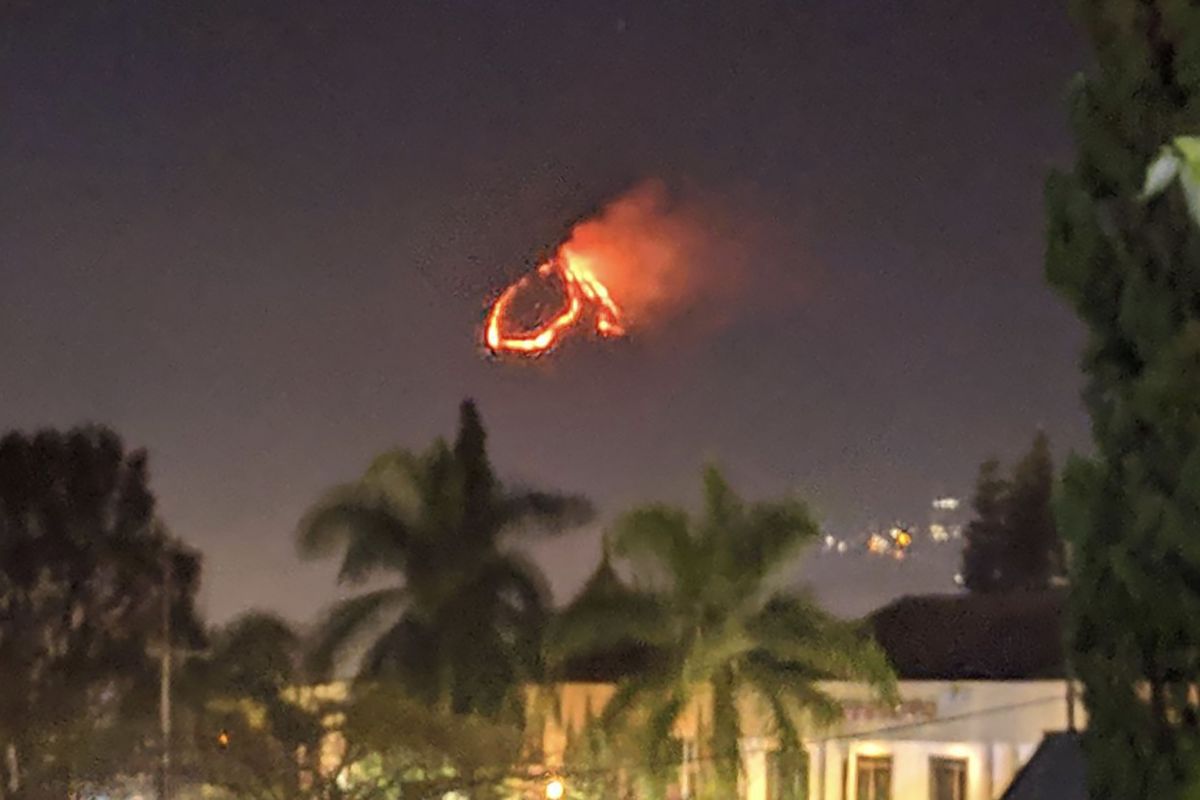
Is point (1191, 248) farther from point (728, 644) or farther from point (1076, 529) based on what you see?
point (728, 644)

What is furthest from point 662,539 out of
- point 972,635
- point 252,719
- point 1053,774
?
point 1053,774

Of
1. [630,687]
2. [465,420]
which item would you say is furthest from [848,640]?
[465,420]

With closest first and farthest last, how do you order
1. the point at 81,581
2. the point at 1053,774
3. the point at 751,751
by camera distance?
1. the point at 1053,774
2. the point at 751,751
3. the point at 81,581

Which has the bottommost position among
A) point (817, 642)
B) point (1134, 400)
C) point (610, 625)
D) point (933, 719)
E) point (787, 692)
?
point (933, 719)

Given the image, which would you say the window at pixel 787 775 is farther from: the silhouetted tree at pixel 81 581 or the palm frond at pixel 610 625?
the silhouetted tree at pixel 81 581

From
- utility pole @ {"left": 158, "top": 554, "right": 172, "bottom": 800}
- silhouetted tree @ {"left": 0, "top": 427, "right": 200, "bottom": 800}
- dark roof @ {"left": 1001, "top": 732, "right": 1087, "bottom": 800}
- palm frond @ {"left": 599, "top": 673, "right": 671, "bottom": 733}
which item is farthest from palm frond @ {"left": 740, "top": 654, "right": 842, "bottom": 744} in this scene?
silhouetted tree @ {"left": 0, "top": 427, "right": 200, "bottom": 800}

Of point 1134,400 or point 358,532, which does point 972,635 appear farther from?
point 1134,400
